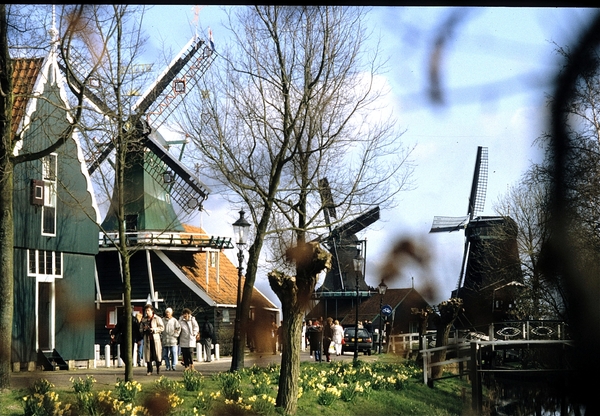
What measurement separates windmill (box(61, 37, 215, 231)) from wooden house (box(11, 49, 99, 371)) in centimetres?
35

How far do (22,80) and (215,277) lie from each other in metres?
5.15

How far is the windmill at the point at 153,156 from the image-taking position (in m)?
10.6

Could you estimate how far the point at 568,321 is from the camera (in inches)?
358

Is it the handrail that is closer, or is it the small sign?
the handrail

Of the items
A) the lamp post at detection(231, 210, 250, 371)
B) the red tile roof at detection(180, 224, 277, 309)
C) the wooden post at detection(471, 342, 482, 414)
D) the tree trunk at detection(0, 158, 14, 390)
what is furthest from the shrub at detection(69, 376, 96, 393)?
the wooden post at detection(471, 342, 482, 414)

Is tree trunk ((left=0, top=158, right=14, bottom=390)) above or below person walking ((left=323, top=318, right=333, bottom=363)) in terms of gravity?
above

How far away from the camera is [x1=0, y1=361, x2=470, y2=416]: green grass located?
27.3 ft

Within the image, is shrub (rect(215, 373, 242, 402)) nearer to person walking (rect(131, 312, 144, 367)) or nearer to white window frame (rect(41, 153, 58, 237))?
person walking (rect(131, 312, 144, 367))

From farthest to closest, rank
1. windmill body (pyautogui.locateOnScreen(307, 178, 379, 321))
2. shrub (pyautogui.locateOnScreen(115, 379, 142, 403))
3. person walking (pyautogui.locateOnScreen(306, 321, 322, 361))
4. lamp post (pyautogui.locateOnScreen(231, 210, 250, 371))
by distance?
person walking (pyautogui.locateOnScreen(306, 321, 322, 361)) < windmill body (pyautogui.locateOnScreen(307, 178, 379, 321)) < lamp post (pyautogui.locateOnScreen(231, 210, 250, 371)) < shrub (pyautogui.locateOnScreen(115, 379, 142, 403))

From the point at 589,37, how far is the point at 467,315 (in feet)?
21.4

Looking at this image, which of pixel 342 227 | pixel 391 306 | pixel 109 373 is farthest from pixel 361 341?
pixel 109 373

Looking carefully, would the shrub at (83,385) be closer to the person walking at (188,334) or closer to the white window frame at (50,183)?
the person walking at (188,334)

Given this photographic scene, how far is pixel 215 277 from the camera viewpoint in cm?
1406

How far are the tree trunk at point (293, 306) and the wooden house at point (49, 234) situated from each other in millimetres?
3016
